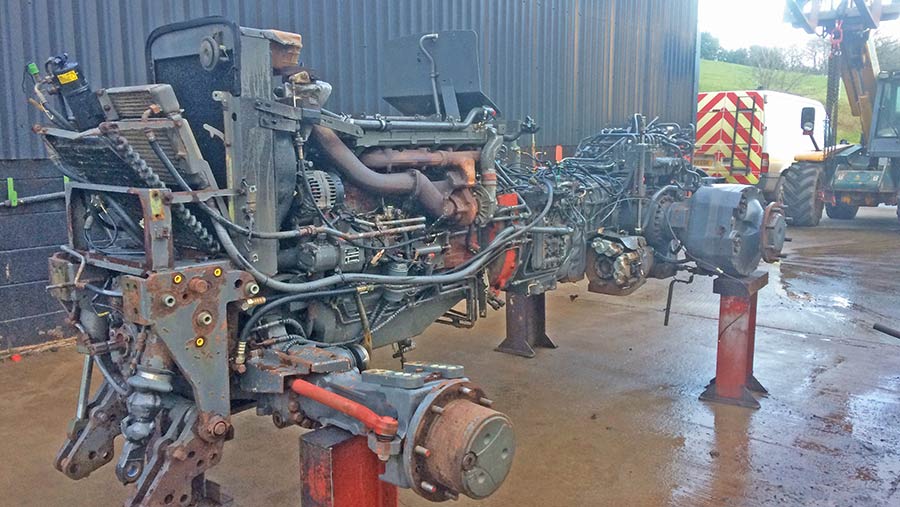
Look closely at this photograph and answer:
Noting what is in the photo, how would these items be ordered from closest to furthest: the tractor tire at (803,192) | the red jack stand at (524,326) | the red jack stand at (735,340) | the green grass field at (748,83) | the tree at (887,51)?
the red jack stand at (735,340), the red jack stand at (524,326), the tractor tire at (803,192), the tree at (887,51), the green grass field at (748,83)

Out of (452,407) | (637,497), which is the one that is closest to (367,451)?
(452,407)

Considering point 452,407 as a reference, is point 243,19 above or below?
above

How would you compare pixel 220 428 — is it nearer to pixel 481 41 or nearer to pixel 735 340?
pixel 735 340

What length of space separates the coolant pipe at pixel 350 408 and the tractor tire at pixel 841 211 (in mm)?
14044

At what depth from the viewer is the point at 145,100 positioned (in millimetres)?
2412

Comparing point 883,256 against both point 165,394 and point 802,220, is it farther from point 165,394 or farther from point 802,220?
point 165,394

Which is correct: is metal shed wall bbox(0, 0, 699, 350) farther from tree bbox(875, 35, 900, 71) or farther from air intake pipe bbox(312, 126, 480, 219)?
tree bbox(875, 35, 900, 71)

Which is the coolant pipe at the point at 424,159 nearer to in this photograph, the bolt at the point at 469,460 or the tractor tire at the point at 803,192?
the bolt at the point at 469,460

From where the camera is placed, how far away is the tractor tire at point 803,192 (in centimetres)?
1263

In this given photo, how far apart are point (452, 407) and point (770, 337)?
4647 millimetres

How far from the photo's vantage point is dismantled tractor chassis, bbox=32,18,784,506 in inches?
87.6

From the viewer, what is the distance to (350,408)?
208 centimetres

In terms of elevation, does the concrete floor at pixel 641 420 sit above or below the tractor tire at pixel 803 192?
below

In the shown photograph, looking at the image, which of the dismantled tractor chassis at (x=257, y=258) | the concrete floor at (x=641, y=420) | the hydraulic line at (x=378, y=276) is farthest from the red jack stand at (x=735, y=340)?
the dismantled tractor chassis at (x=257, y=258)
